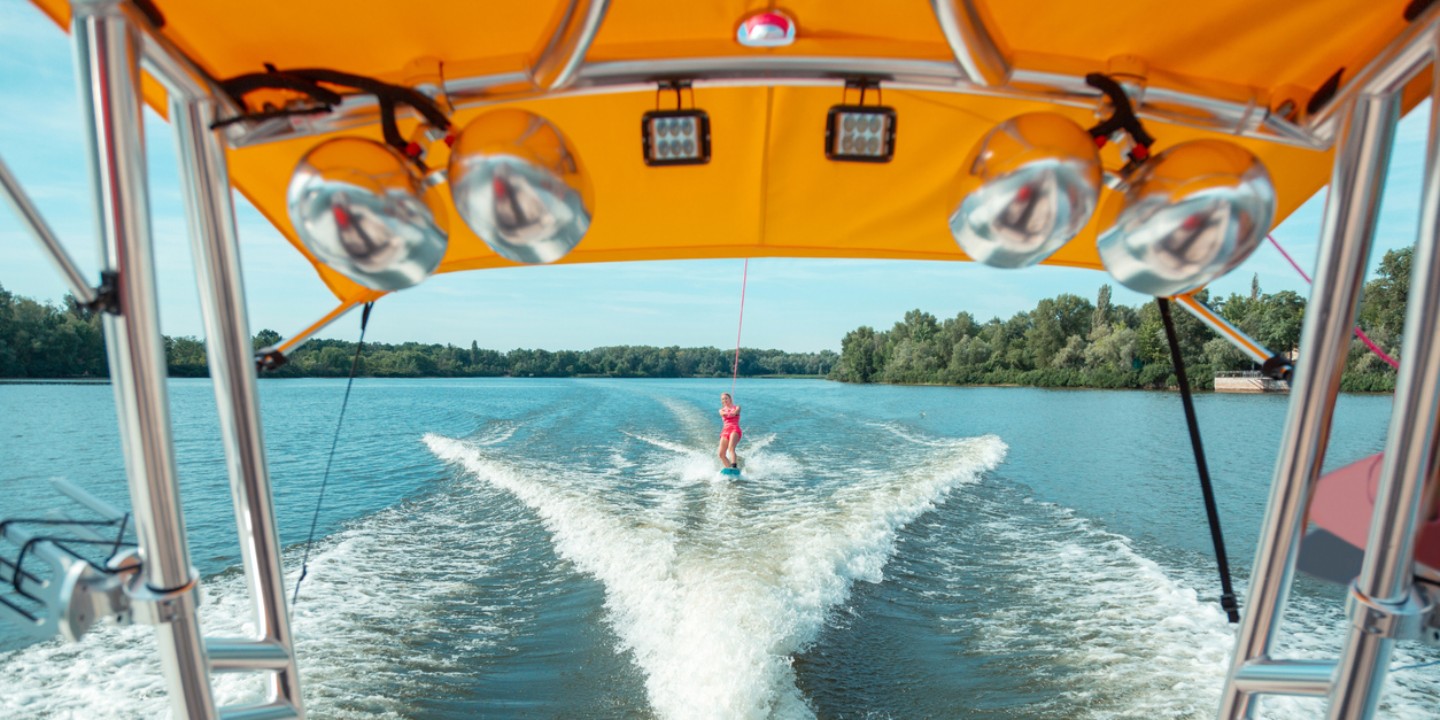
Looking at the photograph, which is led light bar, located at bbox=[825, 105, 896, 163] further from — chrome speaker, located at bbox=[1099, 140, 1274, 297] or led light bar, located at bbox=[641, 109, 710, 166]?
chrome speaker, located at bbox=[1099, 140, 1274, 297]

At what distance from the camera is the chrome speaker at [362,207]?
0.84 m

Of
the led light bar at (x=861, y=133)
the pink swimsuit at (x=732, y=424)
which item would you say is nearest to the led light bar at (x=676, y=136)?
the led light bar at (x=861, y=133)

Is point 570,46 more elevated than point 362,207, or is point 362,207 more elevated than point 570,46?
point 570,46

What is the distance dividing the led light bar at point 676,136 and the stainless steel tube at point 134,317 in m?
0.60

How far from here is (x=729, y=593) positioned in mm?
5480

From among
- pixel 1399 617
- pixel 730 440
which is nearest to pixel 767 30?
pixel 1399 617

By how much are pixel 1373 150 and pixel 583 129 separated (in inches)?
48.9

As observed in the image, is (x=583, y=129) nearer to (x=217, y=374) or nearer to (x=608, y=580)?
(x=217, y=374)

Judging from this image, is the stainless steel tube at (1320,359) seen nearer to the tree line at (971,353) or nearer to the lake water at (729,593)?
the lake water at (729,593)

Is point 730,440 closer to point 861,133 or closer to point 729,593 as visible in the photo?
point 729,593

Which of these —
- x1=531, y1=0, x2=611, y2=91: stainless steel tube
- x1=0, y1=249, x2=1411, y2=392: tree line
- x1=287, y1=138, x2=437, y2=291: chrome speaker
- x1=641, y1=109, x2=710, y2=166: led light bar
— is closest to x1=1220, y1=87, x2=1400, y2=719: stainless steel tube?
x1=641, y1=109, x2=710, y2=166: led light bar

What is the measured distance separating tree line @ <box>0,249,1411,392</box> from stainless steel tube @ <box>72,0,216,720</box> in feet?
99.1

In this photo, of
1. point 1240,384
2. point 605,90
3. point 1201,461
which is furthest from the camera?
point 1240,384

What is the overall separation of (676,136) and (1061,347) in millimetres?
53939
